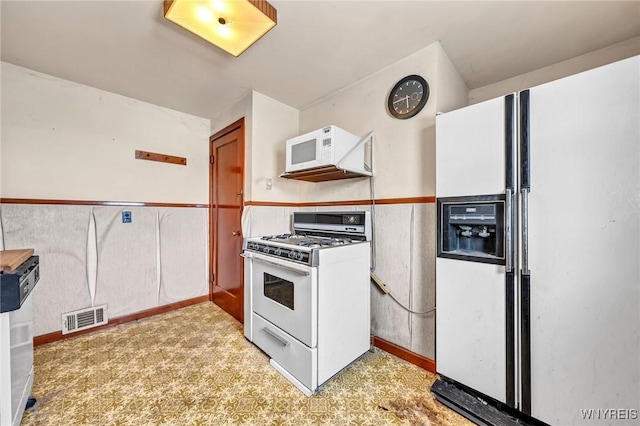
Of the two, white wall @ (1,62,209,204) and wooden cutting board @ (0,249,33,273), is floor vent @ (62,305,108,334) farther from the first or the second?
wooden cutting board @ (0,249,33,273)

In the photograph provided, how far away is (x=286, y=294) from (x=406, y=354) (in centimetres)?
106

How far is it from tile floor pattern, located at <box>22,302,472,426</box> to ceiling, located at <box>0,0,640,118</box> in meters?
2.40

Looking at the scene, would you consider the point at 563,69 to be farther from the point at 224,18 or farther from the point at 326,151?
the point at 224,18

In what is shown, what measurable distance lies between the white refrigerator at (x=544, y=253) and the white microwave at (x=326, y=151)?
2.21 feet

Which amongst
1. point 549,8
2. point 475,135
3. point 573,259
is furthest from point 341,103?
point 573,259

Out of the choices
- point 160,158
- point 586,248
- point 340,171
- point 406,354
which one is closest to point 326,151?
point 340,171

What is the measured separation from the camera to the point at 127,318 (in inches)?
102

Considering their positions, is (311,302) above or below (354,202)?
below

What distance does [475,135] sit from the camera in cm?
146

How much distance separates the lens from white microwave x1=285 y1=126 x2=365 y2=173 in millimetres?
1892

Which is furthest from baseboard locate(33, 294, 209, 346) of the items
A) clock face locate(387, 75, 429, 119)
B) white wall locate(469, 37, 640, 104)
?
white wall locate(469, 37, 640, 104)

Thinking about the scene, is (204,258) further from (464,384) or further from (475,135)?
(475,135)

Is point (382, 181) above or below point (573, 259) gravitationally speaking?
above

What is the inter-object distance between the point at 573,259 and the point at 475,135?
31.3 inches
